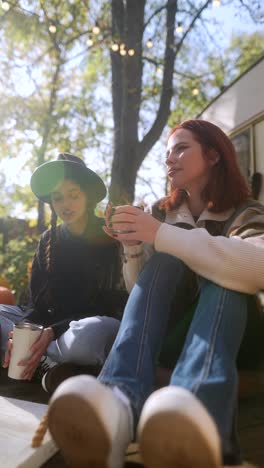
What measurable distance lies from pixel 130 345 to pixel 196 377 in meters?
0.26

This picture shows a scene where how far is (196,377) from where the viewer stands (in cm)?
102

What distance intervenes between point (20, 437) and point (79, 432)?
59 centimetres

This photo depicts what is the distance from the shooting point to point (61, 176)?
7.51 ft

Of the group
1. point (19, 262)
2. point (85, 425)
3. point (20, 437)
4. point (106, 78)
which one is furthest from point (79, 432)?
point (106, 78)

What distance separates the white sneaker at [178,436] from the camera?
29.3 inches

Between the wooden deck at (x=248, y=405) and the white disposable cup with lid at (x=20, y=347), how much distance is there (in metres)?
0.18

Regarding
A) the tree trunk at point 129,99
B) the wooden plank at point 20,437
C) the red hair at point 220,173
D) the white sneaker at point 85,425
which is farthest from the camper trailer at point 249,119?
the white sneaker at point 85,425

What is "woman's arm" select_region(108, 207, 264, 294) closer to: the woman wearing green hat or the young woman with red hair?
the young woman with red hair

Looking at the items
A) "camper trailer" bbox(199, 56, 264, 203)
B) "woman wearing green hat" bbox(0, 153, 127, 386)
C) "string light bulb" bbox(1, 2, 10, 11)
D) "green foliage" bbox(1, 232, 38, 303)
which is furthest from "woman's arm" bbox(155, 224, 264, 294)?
"string light bulb" bbox(1, 2, 10, 11)

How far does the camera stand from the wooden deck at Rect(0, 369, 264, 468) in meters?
1.35

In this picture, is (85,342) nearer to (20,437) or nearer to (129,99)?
(20,437)

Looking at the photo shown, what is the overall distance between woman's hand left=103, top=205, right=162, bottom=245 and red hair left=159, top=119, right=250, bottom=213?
22.9 inches

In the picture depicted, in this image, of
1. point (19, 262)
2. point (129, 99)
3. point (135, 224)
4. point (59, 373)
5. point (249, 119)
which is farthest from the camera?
point (19, 262)

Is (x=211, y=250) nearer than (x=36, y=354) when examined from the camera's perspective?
Yes
